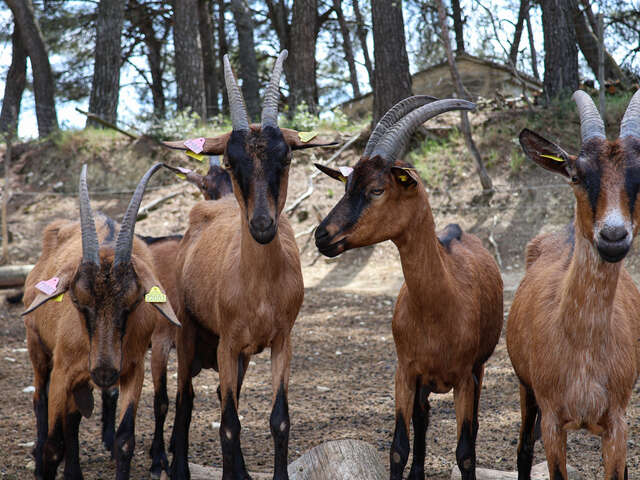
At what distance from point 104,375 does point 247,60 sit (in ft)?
49.4

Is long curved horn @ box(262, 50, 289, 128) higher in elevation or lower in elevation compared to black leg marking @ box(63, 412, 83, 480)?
higher

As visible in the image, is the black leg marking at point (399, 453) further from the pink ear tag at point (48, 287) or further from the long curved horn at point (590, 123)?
the pink ear tag at point (48, 287)

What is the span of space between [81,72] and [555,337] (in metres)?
22.7

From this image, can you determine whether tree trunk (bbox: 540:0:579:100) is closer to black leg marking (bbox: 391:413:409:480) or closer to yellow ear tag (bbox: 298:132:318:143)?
yellow ear tag (bbox: 298:132:318:143)

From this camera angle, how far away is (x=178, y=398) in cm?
575

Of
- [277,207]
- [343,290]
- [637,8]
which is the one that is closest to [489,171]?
[343,290]

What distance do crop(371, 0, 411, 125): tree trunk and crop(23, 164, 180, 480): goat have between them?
9662 millimetres

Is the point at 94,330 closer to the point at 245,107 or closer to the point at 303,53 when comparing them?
the point at 245,107

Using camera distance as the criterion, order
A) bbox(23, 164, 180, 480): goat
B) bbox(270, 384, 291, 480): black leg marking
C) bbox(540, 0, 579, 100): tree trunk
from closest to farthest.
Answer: bbox(23, 164, 180, 480): goat < bbox(270, 384, 291, 480): black leg marking < bbox(540, 0, 579, 100): tree trunk

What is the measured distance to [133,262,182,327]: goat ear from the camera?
4.55 metres

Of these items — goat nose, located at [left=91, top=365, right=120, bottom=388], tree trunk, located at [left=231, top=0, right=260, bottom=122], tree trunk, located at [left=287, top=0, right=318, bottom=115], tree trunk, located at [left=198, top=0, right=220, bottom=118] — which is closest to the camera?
goat nose, located at [left=91, top=365, right=120, bottom=388]

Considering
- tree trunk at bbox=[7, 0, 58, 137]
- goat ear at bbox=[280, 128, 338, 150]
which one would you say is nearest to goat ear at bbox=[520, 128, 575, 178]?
goat ear at bbox=[280, 128, 338, 150]

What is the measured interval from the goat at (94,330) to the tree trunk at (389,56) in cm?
966

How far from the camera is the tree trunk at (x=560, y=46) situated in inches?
564
